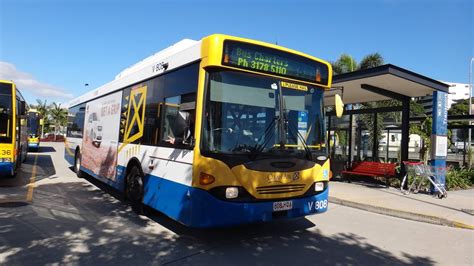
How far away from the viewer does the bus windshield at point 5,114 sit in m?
10.6

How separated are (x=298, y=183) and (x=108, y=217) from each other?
3.92 meters

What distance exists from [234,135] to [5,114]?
26.8 feet

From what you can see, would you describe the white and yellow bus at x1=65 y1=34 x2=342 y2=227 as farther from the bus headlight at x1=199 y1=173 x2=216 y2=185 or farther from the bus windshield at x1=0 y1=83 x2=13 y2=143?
the bus windshield at x1=0 y1=83 x2=13 y2=143

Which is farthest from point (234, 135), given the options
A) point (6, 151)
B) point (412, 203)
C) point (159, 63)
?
point (6, 151)

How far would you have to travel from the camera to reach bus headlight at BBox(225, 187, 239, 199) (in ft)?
17.8

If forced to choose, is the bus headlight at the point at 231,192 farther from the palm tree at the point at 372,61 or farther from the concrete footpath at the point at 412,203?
the palm tree at the point at 372,61

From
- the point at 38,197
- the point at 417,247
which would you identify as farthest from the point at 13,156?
the point at 417,247

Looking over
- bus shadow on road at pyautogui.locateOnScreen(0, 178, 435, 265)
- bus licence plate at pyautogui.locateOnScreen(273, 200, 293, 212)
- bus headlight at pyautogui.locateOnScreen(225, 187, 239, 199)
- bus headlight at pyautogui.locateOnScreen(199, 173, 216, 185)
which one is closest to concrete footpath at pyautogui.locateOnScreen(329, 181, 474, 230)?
bus shadow on road at pyautogui.locateOnScreen(0, 178, 435, 265)

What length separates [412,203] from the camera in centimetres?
1026

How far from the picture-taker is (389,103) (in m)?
24.7

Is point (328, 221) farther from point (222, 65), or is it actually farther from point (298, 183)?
point (222, 65)

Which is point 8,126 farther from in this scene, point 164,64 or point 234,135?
point 234,135

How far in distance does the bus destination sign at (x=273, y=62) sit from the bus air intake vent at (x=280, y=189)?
1.75 meters

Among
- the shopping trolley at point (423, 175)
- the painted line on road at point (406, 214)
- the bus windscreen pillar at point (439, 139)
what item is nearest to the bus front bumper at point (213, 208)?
the painted line on road at point (406, 214)
